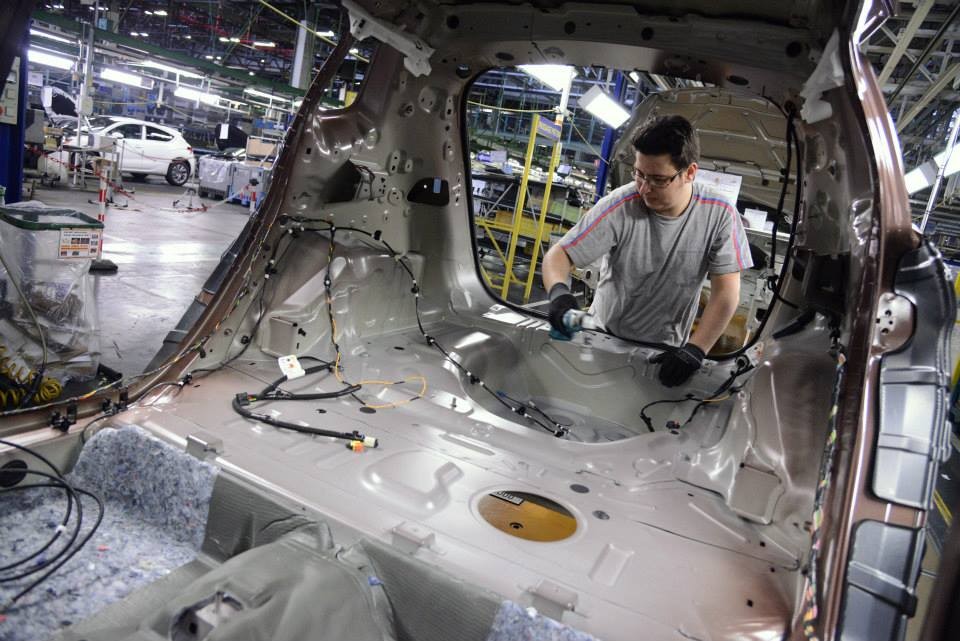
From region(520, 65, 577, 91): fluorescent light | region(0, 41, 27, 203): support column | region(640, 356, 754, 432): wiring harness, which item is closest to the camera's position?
region(640, 356, 754, 432): wiring harness

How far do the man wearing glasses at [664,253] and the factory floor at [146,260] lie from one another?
9.45ft

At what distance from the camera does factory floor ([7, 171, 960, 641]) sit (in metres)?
3.97

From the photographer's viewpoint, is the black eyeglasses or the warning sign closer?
the black eyeglasses

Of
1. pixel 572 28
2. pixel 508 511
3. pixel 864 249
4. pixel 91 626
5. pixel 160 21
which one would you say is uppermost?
pixel 160 21

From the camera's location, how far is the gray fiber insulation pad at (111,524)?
4.13ft

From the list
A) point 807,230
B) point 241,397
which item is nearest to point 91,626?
point 241,397

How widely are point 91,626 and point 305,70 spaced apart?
15324 mm

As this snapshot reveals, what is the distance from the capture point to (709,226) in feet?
8.63

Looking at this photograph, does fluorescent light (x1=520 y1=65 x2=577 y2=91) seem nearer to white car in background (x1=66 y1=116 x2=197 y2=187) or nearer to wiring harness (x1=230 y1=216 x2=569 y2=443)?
wiring harness (x1=230 y1=216 x2=569 y2=443)

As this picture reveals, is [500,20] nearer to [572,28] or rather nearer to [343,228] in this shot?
[572,28]

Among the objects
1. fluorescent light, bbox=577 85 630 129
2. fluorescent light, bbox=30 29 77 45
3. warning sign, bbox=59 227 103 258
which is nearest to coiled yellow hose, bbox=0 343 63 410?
warning sign, bbox=59 227 103 258

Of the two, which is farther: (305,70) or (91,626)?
(305,70)

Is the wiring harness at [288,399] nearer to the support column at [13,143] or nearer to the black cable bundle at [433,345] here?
the black cable bundle at [433,345]

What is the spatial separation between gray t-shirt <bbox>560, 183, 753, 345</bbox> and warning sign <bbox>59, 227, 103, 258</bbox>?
8.03 feet
